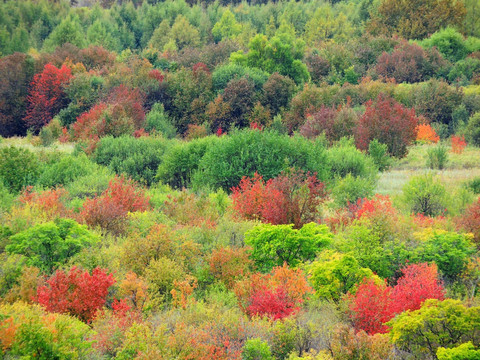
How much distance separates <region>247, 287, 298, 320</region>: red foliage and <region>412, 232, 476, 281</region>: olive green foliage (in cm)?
388

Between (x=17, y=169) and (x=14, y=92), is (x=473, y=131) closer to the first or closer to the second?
(x=17, y=169)

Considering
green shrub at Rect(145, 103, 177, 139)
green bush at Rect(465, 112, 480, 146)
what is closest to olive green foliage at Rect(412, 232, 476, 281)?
green bush at Rect(465, 112, 480, 146)

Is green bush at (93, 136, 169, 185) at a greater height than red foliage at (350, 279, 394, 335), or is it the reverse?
red foliage at (350, 279, 394, 335)

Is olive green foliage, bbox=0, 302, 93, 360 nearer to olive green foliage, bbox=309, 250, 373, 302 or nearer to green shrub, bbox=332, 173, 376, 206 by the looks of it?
olive green foliage, bbox=309, 250, 373, 302

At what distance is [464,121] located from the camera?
39.0m

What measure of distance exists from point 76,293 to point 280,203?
7.28 m

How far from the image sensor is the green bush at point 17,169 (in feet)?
73.4

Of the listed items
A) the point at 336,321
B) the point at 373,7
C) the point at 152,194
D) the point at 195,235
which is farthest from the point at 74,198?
the point at 373,7

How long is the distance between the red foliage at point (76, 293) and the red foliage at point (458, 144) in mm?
23824

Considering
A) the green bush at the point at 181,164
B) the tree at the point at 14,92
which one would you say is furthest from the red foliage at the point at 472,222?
the tree at the point at 14,92

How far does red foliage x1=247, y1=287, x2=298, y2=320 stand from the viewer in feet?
37.2

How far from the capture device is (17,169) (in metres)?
22.8

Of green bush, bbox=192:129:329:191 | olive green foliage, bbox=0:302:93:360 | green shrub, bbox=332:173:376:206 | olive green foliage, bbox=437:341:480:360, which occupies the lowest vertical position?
green bush, bbox=192:129:329:191

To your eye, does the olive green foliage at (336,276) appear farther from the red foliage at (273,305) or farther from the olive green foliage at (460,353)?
the olive green foliage at (460,353)
